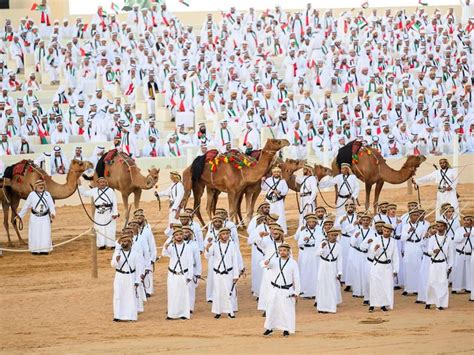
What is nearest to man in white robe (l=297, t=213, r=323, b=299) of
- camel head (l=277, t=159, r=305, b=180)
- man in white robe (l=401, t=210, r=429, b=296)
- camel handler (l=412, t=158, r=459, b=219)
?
man in white robe (l=401, t=210, r=429, b=296)

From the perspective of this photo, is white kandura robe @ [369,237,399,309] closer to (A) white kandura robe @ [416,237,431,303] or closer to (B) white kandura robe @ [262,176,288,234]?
(A) white kandura robe @ [416,237,431,303]

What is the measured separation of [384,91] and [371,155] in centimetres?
836

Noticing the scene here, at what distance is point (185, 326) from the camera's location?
845 inches

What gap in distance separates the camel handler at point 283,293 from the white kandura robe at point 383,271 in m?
1.98

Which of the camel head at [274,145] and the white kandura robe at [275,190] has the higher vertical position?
the camel head at [274,145]

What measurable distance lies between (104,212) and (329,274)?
19.5ft

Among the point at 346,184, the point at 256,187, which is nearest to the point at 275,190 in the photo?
the point at 346,184

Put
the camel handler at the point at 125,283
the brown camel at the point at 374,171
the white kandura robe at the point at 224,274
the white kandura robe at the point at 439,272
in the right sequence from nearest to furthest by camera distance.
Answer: the camel handler at the point at 125,283, the white kandura robe at the point at 224,274, the white kandura robe at the point at 439,272, the brown camel at the point at 374,171

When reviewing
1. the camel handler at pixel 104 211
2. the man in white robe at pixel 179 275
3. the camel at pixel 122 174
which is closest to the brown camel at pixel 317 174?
the camel at pixel 122 174

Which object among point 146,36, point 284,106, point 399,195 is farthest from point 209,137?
point 146,36

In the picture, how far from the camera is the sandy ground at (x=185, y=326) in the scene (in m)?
20.1

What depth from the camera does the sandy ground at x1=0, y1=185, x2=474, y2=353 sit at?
20062mm

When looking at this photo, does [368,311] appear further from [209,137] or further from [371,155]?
[209,137]

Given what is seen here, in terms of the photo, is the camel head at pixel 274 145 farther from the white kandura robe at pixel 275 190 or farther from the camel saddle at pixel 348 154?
the camel saddle at pixel 348 154
